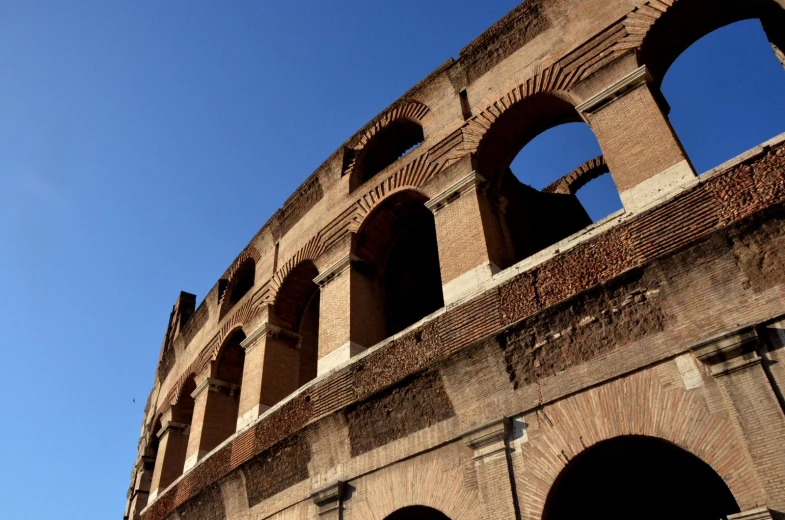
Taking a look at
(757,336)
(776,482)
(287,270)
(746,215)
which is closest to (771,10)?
(746,215)

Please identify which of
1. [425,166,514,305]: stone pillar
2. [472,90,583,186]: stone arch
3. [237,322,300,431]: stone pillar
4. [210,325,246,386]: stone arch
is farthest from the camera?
[210,325,246,386]: stone arch

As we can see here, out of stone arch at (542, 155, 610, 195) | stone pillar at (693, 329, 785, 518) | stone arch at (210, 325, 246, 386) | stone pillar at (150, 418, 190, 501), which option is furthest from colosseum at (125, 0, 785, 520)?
stone arch at (542, 155, 610, 195)

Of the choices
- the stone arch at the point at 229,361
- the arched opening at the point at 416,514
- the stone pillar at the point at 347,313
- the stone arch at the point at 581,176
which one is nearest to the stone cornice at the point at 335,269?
the stone pillar at the point at 347,313

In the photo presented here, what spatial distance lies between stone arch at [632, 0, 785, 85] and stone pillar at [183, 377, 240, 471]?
826cm

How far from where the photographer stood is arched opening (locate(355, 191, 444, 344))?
8.55 metres

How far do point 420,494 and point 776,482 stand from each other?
294cm

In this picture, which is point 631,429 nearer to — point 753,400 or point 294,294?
point 753,400

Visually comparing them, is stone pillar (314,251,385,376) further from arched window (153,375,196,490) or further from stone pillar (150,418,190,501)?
stone pillar (150,418,190,501)

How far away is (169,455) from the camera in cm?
1199

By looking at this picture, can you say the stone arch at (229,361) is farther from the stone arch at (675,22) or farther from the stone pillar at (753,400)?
the stone pillar at (753,400)

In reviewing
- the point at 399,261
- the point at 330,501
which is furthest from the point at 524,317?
the point at 399,261

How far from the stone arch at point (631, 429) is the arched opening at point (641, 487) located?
0.19 metres

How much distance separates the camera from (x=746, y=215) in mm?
4727

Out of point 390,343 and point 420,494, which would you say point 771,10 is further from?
point 420,494
